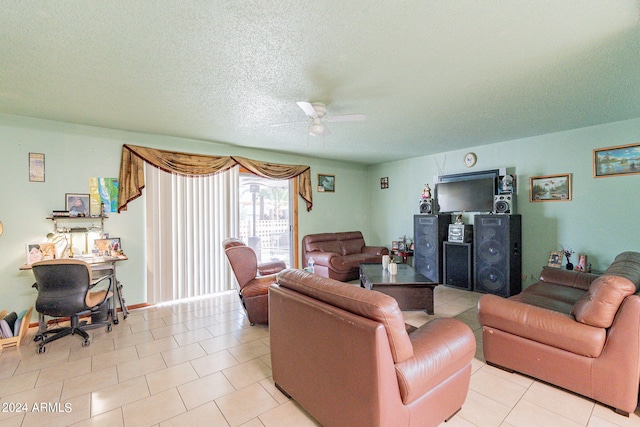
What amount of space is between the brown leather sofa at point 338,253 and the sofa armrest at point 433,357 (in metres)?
3.39

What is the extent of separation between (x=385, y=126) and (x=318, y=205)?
8.94 ft

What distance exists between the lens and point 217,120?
11.4ft

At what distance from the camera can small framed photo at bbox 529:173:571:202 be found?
4.05 metres

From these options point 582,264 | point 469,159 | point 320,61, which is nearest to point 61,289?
point 320,61

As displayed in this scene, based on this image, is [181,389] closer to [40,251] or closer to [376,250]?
[40,251]

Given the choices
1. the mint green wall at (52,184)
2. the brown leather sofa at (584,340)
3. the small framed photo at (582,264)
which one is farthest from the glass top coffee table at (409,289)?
the mint green wall at (52,184)

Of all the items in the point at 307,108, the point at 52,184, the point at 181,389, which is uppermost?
the point at 307,108

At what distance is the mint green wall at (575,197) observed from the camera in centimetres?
359

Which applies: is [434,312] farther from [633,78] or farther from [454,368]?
[633,78]

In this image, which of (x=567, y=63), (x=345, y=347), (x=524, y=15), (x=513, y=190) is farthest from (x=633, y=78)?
(x=345, y=347)

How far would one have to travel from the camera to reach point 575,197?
3977 millimetres

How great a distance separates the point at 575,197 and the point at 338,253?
394 centimetres

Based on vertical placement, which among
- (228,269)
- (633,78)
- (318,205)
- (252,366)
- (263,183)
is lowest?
(252,366)

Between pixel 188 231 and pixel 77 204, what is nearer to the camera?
pixel 77 204
